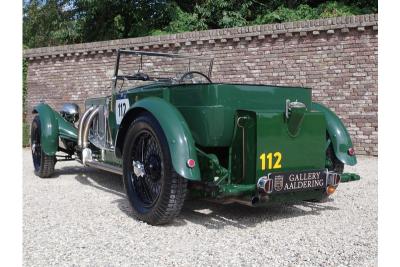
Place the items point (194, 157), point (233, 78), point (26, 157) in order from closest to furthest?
point (194, 157) → point (26, 157) → point (233, 78)

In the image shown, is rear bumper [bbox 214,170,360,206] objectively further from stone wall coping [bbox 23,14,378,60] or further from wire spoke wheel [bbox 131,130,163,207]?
stone wall coping [bbox 23,14,378,60]

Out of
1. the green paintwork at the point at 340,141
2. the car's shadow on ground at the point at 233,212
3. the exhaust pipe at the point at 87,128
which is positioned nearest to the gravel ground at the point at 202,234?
the car's shadow on ground at the point at 233,212

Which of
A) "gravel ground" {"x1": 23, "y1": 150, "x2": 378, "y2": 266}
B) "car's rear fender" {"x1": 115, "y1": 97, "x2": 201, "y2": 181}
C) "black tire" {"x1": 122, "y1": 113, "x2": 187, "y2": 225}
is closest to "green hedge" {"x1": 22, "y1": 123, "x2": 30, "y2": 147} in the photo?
"gravel ground" {"x1": 23, "y1": 150, "x2": 378, "y2": 266}

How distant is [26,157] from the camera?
30.5ft

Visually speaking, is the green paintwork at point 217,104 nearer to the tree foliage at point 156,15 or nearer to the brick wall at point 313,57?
the brick wall at point 313,57

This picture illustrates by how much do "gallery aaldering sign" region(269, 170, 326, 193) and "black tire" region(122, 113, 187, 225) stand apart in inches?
28.9

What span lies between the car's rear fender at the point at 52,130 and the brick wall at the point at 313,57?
140 cm

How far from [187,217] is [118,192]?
1.50 metres

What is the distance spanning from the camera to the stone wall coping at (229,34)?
8656 millimetres

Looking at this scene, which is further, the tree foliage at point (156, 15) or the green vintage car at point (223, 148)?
the tree foliage at point (156, 15)

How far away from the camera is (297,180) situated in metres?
3.69

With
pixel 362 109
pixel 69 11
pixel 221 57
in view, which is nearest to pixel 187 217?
pixel 362 109

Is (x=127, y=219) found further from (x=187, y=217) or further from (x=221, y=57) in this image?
(x=221, y=57)

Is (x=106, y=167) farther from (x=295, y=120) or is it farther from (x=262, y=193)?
(x=295, y=120)
